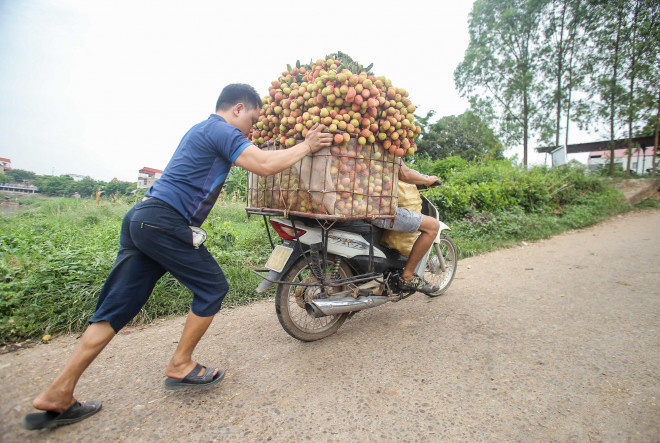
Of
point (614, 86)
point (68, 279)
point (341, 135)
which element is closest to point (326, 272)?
point (341, 135)

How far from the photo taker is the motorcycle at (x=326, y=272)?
267cm

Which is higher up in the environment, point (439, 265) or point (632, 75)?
point (632, 75)

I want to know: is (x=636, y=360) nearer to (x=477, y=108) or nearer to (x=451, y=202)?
(x=451, y=202)

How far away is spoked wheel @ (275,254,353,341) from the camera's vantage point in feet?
8.75

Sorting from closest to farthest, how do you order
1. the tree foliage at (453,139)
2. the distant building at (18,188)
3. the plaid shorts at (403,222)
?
1. the plaid shorts at (403,222)
2. the distant building at (18,188)
3. the tree foliage at (453,139)

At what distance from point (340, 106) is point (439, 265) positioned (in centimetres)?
234

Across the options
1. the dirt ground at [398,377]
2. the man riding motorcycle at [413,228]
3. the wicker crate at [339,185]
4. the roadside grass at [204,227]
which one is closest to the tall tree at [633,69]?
the roadside grass at [204,227]

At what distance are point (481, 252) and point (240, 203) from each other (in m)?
5.88

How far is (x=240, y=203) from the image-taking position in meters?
9.02

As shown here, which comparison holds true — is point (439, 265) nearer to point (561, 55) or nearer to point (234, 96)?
point (234, 96)

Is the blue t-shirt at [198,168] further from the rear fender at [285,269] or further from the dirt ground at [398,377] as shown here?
the dirt ground at [398,377]

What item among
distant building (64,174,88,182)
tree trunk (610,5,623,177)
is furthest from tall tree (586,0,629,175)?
distant building (64,174,88,182)

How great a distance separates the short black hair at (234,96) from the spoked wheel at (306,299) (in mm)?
1245

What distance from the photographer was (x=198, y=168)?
2102 millimetres
